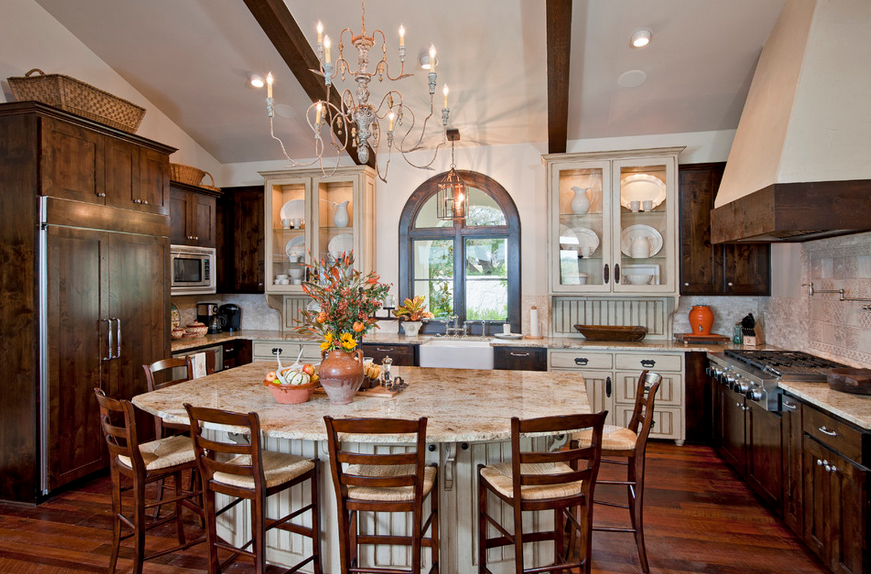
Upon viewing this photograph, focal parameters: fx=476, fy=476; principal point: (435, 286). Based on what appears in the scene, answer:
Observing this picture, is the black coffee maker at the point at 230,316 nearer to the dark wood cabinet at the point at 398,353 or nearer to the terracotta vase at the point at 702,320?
the dark wood cabinet at the point at 398,353

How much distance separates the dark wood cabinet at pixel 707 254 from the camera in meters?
4.45

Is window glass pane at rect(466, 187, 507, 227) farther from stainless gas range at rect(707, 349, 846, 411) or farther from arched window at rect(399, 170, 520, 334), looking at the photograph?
stainless gas range at rect(707, 349, 846, 411)

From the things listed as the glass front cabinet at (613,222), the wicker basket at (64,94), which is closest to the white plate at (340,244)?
the glass front cabinet at (613,222)

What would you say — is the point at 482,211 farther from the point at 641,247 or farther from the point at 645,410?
the point at 645,410

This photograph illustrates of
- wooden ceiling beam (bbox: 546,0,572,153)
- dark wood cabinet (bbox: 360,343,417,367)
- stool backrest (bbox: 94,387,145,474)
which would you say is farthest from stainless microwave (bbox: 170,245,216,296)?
wooden ceiling beam (bbox: 546,0,572,153)

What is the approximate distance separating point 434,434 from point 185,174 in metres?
4.40

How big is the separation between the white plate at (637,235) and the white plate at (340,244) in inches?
115

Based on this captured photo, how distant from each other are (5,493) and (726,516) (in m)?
4.84

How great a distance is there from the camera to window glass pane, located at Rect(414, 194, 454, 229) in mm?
5441

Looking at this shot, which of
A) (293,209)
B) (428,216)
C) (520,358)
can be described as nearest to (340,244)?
(293,209)

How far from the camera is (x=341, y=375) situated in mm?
2346

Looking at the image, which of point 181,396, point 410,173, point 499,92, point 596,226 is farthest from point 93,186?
point 596,226

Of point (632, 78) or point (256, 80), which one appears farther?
point (256, 80)

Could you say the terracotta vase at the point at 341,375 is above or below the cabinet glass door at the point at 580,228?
below
